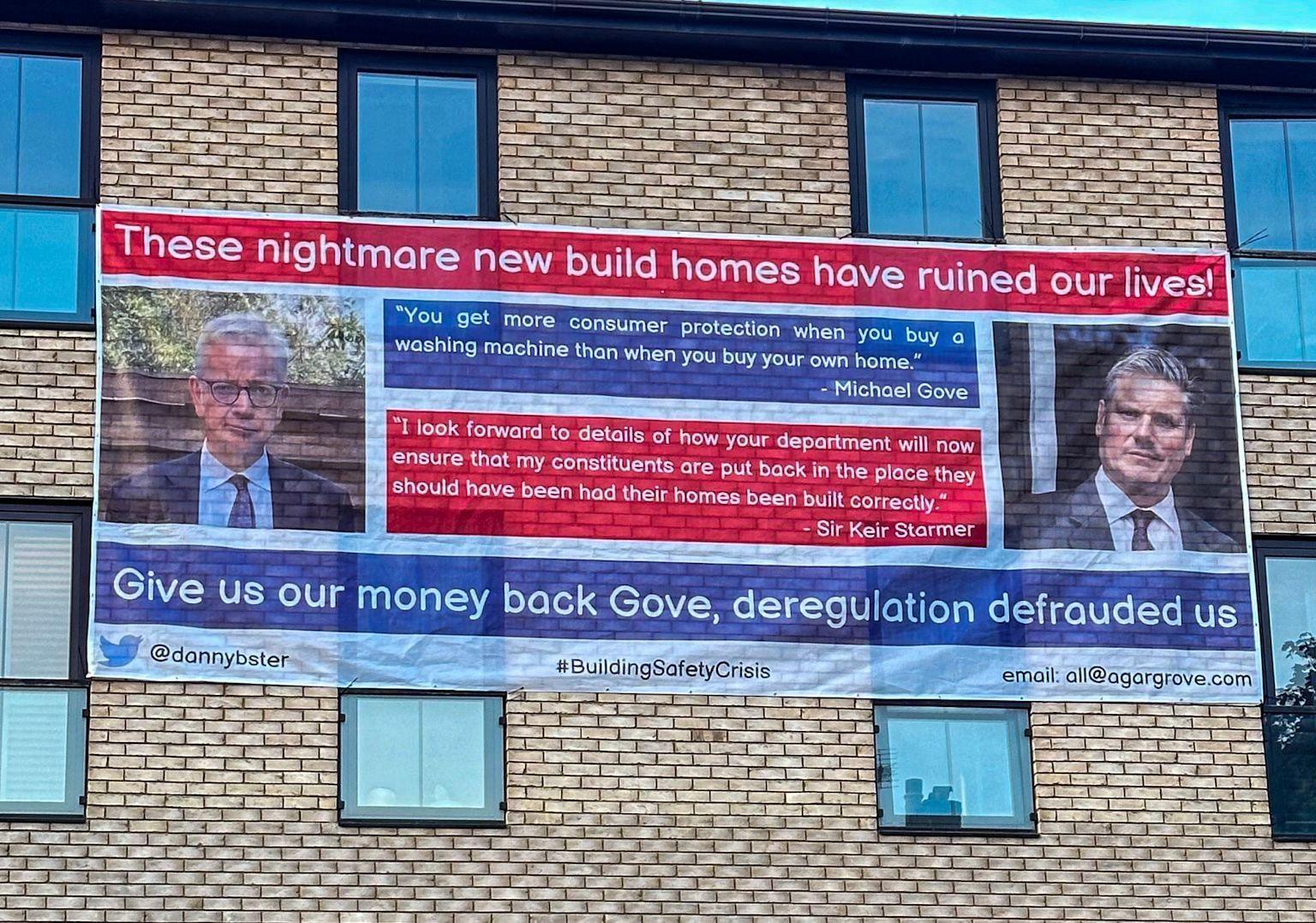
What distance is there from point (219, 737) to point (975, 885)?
4769mm

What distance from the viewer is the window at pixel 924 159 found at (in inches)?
709

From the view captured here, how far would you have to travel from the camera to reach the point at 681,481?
1692 cm

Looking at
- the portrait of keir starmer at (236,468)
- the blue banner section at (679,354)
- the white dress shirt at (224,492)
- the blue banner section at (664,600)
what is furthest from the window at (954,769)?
the white dress shirt at (224,492)

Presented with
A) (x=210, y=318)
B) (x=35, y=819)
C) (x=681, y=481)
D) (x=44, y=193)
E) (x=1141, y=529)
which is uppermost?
(x=44, y=193)

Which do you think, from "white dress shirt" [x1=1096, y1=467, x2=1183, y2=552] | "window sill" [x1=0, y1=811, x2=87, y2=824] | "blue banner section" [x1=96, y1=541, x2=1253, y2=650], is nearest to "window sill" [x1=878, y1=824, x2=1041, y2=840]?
"blue banner section" [x1=96, y1=541, x2=1253, y2=650]

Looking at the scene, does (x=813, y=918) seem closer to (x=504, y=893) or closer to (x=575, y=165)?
(x=504, y=893)

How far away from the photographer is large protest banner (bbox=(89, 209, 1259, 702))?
644 inches

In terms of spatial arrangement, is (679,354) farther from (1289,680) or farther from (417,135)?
(1289,680)

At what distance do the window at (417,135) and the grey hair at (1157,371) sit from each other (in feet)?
14.1

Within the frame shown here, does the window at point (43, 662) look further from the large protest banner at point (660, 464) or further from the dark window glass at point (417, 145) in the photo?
the dark window glass at point (417, 145)

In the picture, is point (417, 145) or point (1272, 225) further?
point (1272, 225)

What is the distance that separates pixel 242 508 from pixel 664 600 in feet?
8.92

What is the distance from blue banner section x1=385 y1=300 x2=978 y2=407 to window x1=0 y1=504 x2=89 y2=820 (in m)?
2.33

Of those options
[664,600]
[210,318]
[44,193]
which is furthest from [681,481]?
[44,193]
